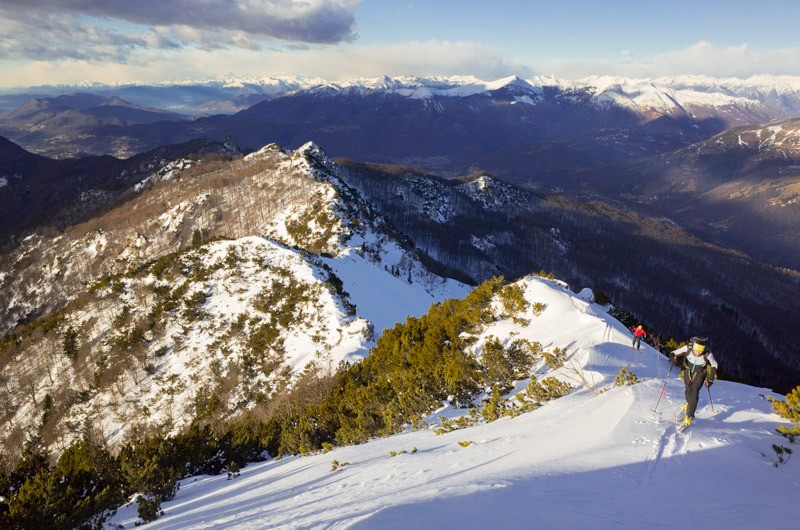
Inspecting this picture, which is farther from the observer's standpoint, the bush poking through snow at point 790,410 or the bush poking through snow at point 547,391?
the bush poking through snow at point 547,391

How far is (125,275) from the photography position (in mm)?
58562

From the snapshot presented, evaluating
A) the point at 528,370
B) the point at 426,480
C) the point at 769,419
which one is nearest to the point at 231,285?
the point at 528,370

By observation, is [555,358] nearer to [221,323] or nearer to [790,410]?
[790,410]

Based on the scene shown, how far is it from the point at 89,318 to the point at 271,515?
57602 millimetres

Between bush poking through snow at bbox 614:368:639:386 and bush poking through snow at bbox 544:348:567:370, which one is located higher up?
bush poking through snow at bbox 614:368:639:386

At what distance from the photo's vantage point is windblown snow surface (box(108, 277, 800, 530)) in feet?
27.8

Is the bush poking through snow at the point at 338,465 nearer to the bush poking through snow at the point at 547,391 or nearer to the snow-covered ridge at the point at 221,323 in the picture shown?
the bush poking through snow at the point at 547,391

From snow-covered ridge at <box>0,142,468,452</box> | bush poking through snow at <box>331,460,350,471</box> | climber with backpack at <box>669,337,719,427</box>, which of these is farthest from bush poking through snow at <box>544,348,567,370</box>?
snow-covered ridge at <box>0,142,468,452</box>

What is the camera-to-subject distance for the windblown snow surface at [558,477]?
334 inches

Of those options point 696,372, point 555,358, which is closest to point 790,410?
point 696,372

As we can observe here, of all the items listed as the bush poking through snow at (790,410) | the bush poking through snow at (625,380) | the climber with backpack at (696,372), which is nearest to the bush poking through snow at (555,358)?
the bush poking through snow at (625,380)

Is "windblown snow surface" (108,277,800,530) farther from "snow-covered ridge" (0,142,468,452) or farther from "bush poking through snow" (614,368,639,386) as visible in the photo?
"snow-covered ridge" (0,142,468,452)

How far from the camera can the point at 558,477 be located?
9938mm

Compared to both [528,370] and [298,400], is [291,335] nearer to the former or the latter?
[298,400]
